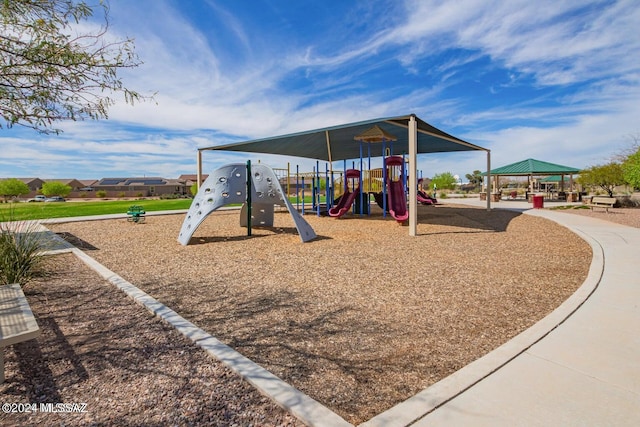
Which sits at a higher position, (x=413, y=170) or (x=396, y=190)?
(x=413, y=170)

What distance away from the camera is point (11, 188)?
72.3 m

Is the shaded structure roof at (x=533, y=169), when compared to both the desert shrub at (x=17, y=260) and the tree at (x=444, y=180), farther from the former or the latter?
the tree at (x=444, y=180)

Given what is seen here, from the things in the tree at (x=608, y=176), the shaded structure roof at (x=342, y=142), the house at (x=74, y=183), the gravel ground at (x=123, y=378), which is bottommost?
the gravel ground at (x=123, y=378)

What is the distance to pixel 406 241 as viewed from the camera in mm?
8961

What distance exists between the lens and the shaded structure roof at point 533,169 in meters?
26.5

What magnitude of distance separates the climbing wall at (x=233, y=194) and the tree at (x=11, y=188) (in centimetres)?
8693

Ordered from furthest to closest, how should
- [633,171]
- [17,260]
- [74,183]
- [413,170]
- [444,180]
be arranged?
1. [74,183]
2. [444,180]
3. [633,171]
4. [413,170]
5. [17,260]

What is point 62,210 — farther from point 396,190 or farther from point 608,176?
point 608,176

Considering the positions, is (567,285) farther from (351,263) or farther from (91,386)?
(91,386)

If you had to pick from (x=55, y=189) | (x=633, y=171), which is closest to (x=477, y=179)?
(x=633, y=171)

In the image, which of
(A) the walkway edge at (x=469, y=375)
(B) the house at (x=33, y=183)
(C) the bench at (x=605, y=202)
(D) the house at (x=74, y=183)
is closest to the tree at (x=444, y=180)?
(C) the bench at (x=605, y=202)

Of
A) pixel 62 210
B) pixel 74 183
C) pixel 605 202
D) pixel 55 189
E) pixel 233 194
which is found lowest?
pixel 62 210

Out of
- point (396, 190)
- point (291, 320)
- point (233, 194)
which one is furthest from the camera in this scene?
point (396, 190)

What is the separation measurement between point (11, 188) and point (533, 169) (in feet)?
305
